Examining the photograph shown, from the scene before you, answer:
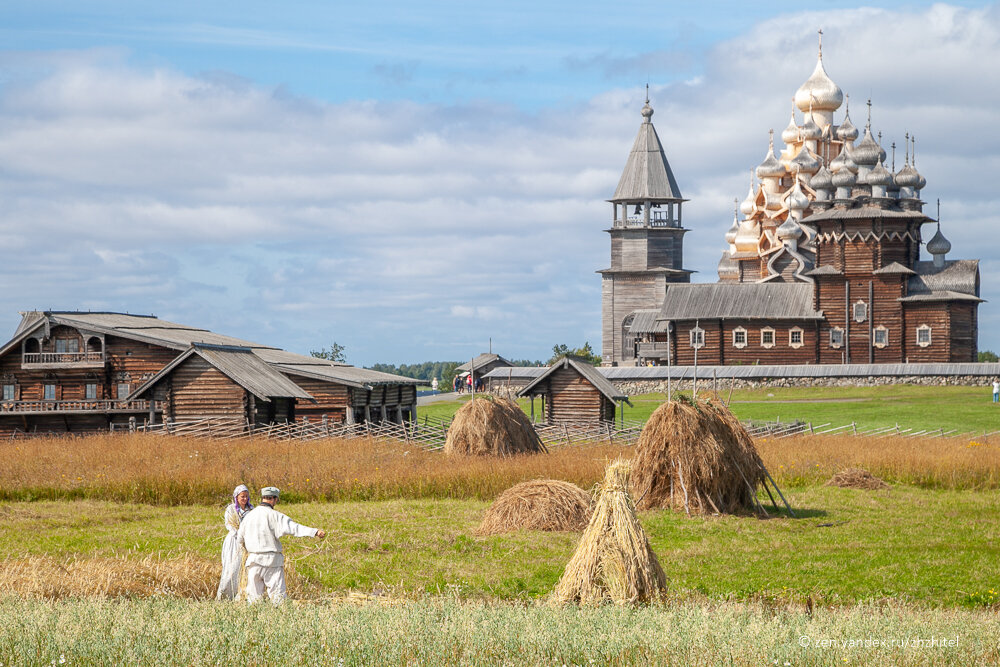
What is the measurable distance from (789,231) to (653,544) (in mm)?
66577

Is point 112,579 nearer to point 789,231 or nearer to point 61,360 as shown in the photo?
point 61,360

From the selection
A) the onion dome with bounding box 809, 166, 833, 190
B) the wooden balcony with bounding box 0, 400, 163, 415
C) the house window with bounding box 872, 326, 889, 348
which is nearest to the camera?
the wooden balcony with bounding box 0, 400, 163, 415

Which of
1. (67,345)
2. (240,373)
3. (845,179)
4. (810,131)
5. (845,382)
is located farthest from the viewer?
(810,131)

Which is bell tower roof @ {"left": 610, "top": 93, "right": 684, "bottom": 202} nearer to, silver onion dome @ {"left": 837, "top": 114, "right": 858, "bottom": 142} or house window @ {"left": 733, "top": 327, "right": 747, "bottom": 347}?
silver onion dome @ {"left": 837, "top": 114, "right": 858, "bottom": 142}

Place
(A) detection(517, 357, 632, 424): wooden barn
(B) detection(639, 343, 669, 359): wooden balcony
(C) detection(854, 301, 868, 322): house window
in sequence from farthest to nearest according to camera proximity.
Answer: (B) detection(639, 343, 669, 359): wooden balcony → (C) detection(854, 301, 868, 322): house window → (A) detection(517, 357, 632, 424): wooden barn

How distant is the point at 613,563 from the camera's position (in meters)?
12.1

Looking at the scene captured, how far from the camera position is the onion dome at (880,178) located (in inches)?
2547

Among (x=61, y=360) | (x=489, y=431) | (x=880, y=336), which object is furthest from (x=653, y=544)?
(x=880, y=336)

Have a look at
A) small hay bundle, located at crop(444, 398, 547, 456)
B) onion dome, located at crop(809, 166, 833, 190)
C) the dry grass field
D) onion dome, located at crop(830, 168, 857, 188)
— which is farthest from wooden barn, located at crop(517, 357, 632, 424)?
onion dome, located at crop(809, 166, 833, 190)

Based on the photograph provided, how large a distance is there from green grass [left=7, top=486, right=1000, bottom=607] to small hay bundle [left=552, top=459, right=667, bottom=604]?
1299 millimetres

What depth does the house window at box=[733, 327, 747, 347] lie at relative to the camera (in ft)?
217

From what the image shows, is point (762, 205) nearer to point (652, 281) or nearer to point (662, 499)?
point (652, 281)

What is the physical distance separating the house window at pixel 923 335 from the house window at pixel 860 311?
272cm

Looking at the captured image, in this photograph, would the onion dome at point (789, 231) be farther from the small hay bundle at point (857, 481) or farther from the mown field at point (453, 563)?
the small hay bundle at point (857, 481)
